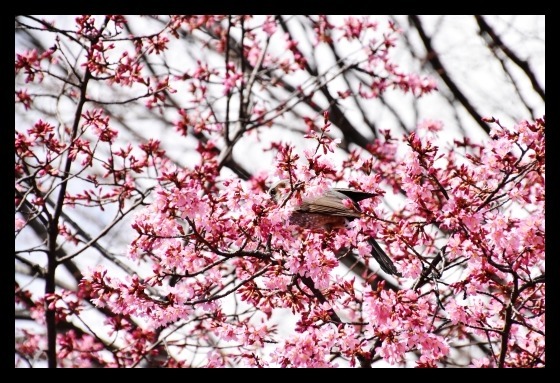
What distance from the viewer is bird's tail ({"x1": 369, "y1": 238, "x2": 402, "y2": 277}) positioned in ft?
13.4

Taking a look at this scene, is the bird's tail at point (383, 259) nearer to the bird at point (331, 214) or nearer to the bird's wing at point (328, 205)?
the bird at point (331, 214)

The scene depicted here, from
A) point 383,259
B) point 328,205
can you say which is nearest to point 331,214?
point 328,205

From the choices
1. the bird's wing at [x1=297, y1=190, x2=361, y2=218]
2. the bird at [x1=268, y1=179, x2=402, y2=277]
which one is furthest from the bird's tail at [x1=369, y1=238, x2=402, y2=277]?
the bird's wing at [x1=297, y1=190, x2=361, y2=218]

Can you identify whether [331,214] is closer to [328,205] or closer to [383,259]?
[328,205]

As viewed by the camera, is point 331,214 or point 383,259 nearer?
point 383,259

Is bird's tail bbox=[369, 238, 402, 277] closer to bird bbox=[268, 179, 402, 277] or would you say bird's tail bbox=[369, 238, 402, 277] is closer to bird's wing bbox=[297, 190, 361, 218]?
bird bbox=[268, 179, 402, 277]

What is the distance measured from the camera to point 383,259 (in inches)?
160

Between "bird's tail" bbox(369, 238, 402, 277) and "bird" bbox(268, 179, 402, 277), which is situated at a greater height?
"bird" bbox(268, 179, 402, 277)

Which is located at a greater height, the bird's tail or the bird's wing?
the bird's wing

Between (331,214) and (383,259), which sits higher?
Answer: (331,214)
